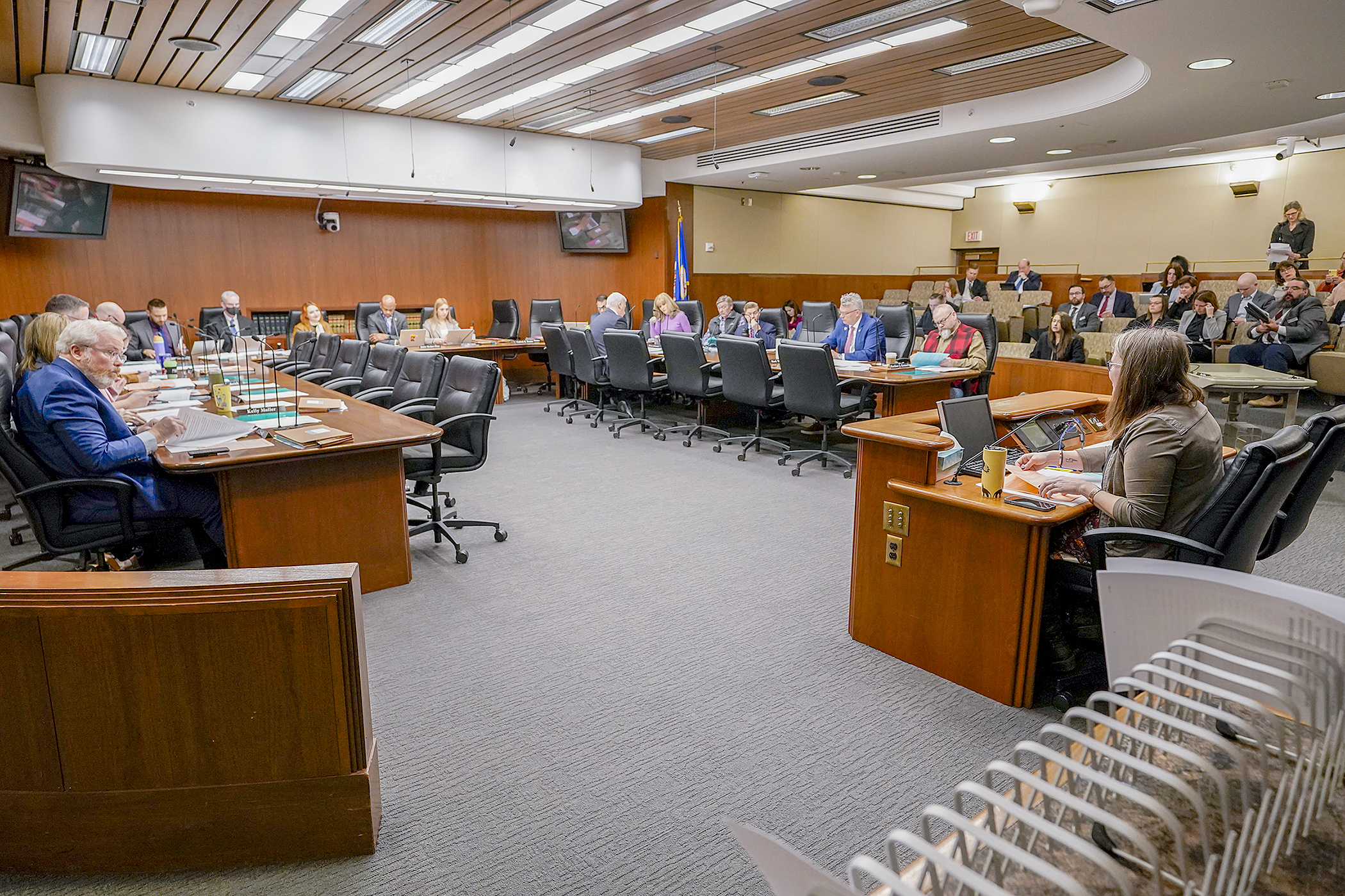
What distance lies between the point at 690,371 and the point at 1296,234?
28.9 feet

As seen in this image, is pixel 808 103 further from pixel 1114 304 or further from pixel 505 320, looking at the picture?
pixel 1114 304

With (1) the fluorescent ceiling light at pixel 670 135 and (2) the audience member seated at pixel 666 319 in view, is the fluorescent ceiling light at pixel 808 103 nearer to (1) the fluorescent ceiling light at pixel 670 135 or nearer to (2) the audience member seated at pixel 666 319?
(1) the fluorescent ceiling light at pixel 670 135

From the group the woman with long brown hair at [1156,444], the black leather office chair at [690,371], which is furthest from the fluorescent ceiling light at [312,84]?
the woman with long brown hair at [1156,444]

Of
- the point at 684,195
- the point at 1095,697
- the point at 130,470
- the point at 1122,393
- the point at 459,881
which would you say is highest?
the point at 684,195

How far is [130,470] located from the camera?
124 inches

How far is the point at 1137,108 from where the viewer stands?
22.6 feet

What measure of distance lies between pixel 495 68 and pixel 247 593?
247 inches

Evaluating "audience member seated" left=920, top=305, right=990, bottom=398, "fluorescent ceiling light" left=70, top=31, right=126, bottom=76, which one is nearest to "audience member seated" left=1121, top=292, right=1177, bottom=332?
"audience member seated" left=920, top=305, right=990, bottom=398

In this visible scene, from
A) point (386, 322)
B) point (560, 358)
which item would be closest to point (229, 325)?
point (386, 322)

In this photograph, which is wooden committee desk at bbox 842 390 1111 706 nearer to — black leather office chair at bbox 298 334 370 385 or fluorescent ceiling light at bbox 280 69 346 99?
black leather office chair at bbox 298 334 370 385

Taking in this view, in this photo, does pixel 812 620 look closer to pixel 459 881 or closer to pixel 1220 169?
pixel 459 881

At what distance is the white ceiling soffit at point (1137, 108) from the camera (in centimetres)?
453

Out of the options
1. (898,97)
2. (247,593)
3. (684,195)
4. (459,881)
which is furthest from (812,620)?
(684,195)

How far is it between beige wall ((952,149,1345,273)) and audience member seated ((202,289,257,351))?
43.9 ft
